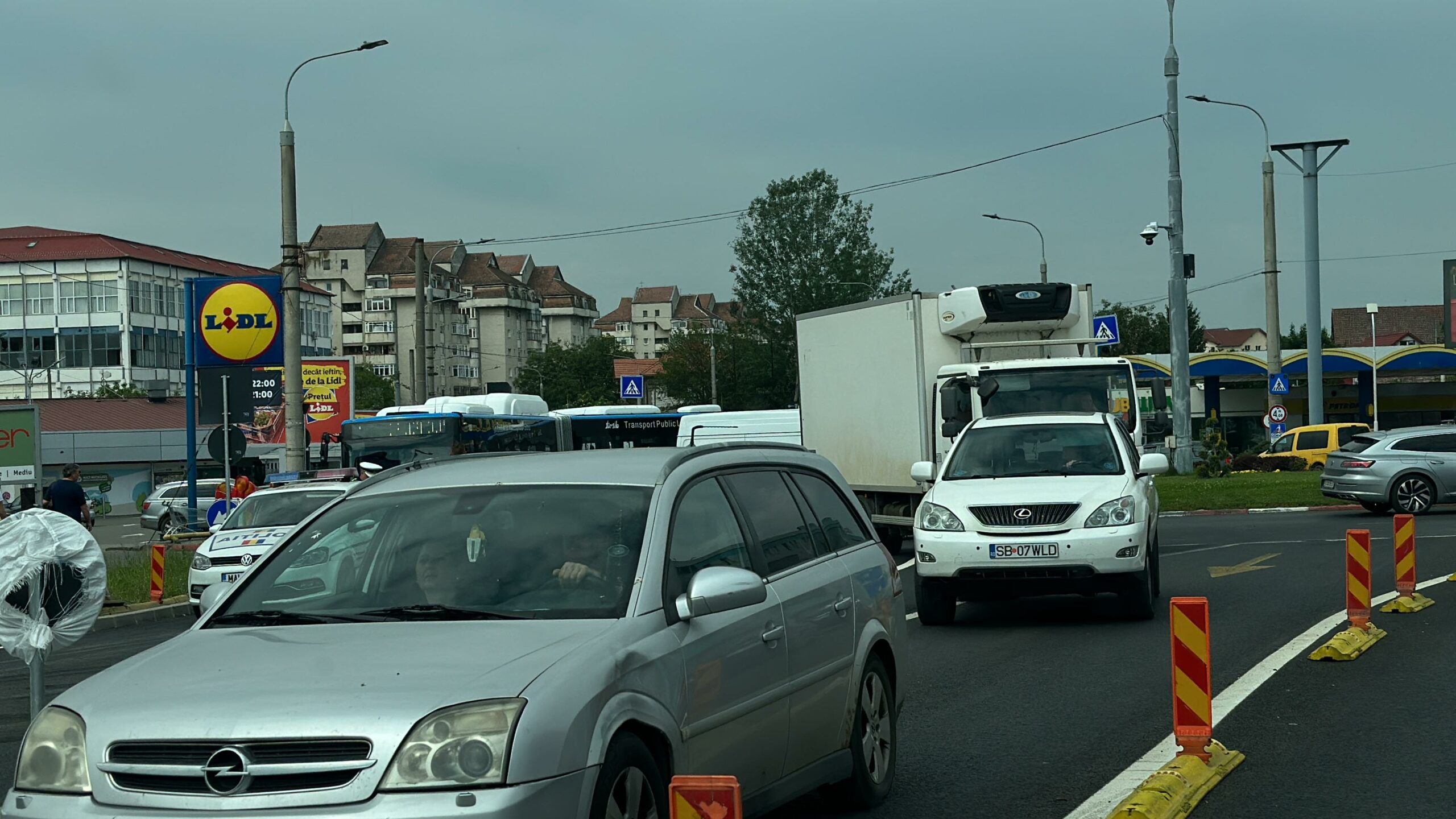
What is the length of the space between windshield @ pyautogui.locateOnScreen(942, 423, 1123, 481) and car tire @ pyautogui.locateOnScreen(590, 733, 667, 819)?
9.55 meters

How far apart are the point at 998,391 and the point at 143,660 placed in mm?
14462

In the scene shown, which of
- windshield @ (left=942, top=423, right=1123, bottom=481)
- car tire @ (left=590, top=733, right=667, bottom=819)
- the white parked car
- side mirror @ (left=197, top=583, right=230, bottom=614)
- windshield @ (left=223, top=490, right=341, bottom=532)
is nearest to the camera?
car tire @ (left=590, top=733, right=667, bottom=819)

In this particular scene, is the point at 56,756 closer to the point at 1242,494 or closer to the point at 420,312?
the point at 1242,494

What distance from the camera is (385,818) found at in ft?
13.0

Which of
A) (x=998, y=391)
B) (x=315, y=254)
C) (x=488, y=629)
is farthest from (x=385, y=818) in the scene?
(x=315, y=254)

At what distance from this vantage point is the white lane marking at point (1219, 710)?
259 inches

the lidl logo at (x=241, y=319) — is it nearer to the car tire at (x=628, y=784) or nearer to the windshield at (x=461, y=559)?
the windshield at (x=461, y=559)

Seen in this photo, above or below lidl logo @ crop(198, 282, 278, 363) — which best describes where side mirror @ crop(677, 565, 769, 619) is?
below

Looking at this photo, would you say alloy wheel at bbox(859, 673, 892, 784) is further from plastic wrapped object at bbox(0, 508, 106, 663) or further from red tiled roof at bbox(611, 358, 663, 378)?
red tiled roof at bbox(611, 358, 663, 378)

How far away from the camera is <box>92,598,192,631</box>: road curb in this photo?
58.3 ft

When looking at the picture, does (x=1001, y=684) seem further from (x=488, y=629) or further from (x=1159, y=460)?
(x=488, y=629)

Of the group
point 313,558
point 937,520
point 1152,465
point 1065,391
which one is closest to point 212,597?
point 313,558

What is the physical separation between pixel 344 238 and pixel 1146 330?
79957 mm

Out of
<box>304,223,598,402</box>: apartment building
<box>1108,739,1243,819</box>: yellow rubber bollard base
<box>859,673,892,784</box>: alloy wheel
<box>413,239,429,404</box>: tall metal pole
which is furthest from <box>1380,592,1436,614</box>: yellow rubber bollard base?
<box>304,223,598,402</box>: apartment building
